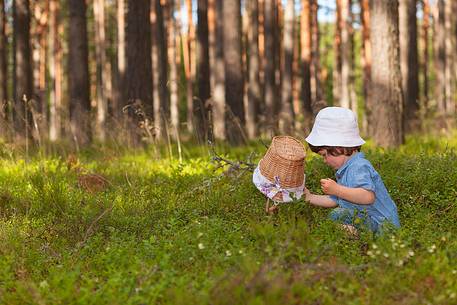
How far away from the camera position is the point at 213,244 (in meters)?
4.21

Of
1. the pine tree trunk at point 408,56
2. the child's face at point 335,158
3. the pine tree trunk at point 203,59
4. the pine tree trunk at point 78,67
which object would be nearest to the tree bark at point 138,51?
the pine tree trunk at point 78,67

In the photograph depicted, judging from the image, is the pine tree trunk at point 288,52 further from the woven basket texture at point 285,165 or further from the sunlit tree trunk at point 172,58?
the woven basket texture at point 285,165

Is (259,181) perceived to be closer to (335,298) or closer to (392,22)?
(335,298)

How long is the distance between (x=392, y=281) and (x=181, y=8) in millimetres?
33284

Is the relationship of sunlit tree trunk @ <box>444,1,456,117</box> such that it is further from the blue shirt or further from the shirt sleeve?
the shirt sleeve

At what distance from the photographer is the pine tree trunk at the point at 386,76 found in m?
9.21

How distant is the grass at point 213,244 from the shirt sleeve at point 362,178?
36 centimetres

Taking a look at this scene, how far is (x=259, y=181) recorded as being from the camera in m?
4.91

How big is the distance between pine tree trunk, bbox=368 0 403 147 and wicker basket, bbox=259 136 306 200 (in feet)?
15.4

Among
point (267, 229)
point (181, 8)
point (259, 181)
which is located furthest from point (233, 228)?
point (181, 8)

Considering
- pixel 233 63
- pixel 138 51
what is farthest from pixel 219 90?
pixel 138 51

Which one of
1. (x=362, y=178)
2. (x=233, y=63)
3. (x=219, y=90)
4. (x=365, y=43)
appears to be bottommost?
(x=362, y=178)

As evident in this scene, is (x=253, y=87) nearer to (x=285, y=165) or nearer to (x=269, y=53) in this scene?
(x=269, y=53)

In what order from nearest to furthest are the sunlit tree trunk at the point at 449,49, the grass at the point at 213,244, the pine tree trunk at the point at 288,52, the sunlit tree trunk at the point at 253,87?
the grass at the point at 213,244, the pine tree trunk at the point at 288,52, the sunlit tree trunk at the point at 253,87, the sunlit tree trunk at the point at 449,49
